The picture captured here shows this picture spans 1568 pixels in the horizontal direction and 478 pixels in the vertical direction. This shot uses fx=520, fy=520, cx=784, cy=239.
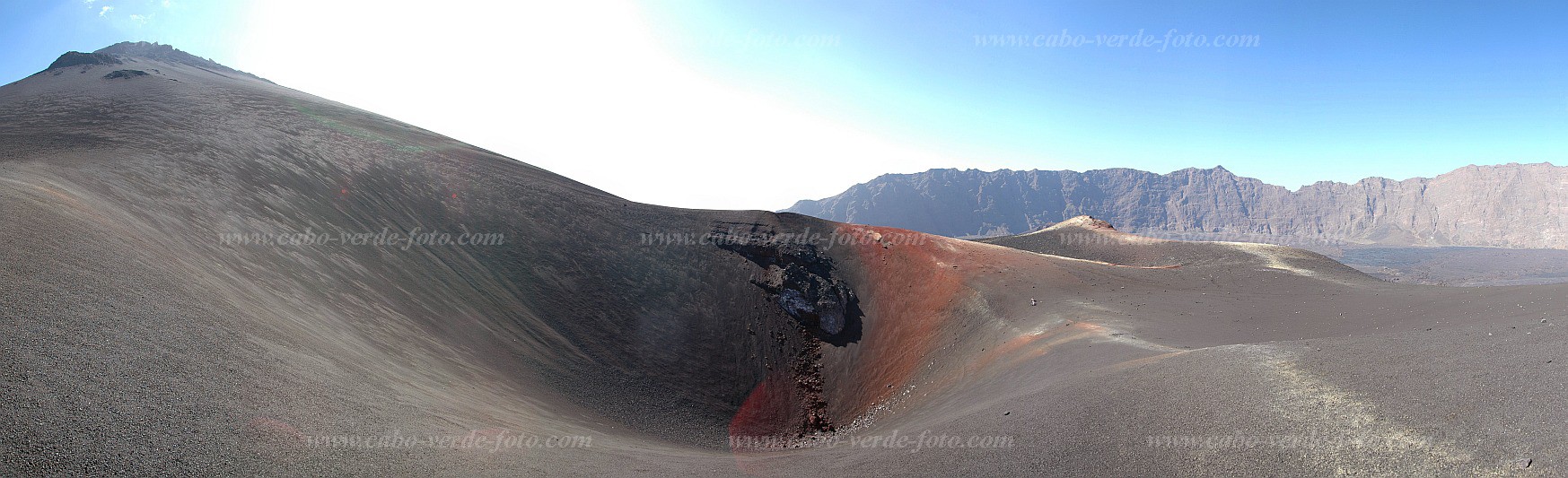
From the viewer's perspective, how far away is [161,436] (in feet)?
17.7

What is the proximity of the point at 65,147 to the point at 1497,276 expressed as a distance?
19004 centimetres

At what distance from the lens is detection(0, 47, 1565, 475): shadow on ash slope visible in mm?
6570

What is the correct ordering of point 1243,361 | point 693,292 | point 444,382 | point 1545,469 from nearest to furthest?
point 1545,469 → point 1243,361 → point 444,382 → point 693,292

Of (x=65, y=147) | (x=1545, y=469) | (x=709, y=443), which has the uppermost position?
(x=65, y=147)

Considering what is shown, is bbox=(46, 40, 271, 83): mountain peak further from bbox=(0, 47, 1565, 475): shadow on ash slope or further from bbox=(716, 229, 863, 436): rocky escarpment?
bbox=(716, 229, 863, 436): rocky escarpment

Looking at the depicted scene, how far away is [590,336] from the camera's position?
69.0 ft

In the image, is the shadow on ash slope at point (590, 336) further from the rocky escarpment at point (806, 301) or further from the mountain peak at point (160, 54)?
the mountain peak at point (160, 54)

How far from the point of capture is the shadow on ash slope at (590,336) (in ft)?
21.6

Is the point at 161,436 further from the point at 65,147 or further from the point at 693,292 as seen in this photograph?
the point at 693,292

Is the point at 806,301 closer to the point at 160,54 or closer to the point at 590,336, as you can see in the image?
the point at 590,336

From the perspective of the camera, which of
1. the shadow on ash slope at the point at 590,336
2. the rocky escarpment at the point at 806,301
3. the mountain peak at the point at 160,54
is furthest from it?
the mountain peak at the point at 160,54

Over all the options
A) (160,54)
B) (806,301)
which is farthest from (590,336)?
(160,54)

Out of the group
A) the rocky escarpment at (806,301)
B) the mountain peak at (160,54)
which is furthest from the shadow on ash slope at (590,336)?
the mountain peak at (160,54)

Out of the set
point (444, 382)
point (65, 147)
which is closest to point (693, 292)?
point (444, 382)
